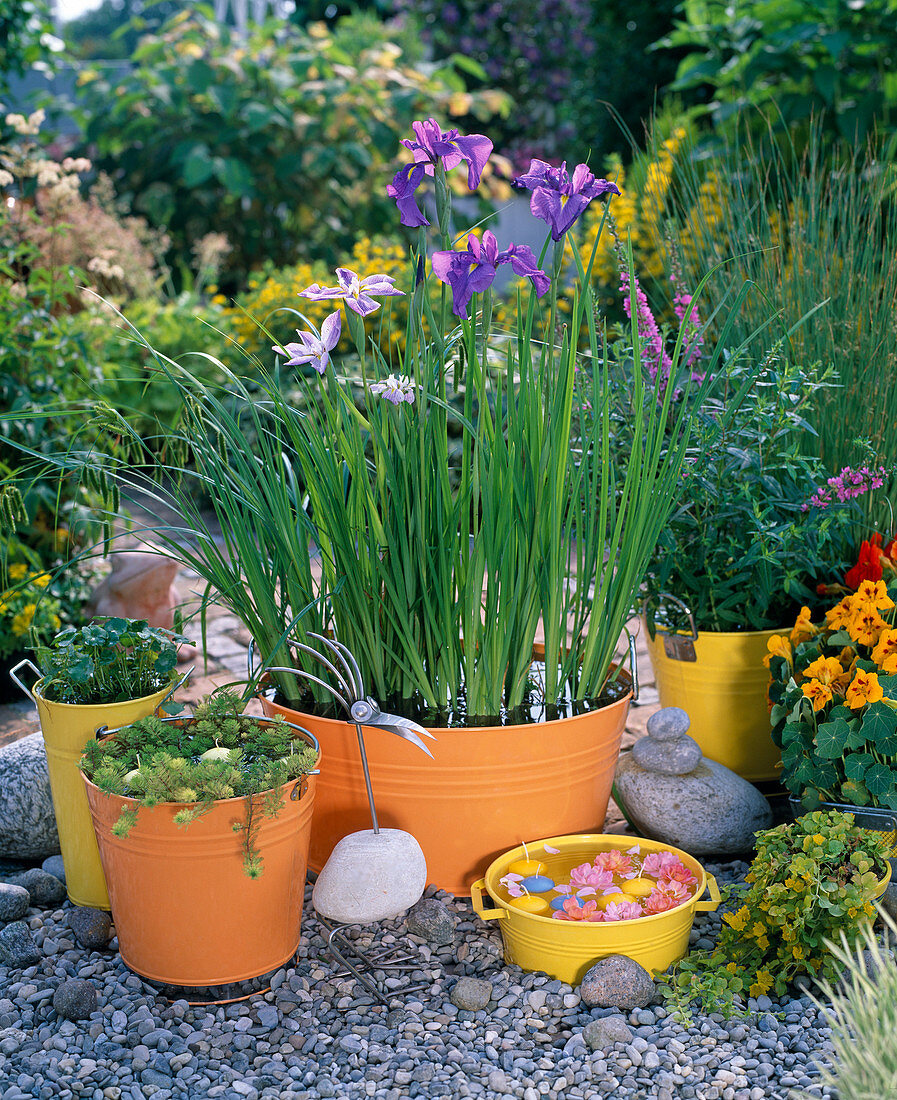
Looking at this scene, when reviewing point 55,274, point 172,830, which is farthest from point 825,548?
point 55,274

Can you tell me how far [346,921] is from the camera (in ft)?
5.33

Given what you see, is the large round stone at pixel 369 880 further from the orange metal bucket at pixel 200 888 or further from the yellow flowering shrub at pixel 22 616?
the yellow flowering shrub at pixel 22 616

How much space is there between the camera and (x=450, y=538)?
173cm

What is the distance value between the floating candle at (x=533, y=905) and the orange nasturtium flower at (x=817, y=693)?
59 centimetres

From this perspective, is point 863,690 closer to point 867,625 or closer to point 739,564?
point 867,625

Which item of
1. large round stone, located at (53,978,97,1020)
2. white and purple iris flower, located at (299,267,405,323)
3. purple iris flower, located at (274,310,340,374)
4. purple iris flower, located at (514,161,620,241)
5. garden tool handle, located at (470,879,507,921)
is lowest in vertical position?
large round stone, located at (53,978,97,1020)

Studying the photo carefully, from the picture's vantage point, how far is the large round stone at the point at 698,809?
6.47 feet

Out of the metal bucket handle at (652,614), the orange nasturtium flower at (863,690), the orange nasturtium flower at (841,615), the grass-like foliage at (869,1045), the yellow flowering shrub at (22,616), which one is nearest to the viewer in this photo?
the grass-like foliage at (869,1045)

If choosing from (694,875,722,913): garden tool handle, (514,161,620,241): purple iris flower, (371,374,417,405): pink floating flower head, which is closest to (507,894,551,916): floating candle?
(694,875,722,913): garden tool handle

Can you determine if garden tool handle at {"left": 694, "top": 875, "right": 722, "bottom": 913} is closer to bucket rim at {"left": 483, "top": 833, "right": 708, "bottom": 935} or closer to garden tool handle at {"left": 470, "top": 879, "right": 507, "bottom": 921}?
bucket rim at {"left": 483, "top": 833, "right": 708, "bottom": 935}

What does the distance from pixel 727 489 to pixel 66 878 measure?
1486 millimetres

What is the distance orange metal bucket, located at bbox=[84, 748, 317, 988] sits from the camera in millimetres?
1494

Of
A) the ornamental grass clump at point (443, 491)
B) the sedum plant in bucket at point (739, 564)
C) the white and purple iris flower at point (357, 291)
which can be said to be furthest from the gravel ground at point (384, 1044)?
the white and purple iris flower at point (357, 291)

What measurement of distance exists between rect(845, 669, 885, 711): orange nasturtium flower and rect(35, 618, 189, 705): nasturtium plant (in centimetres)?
117
